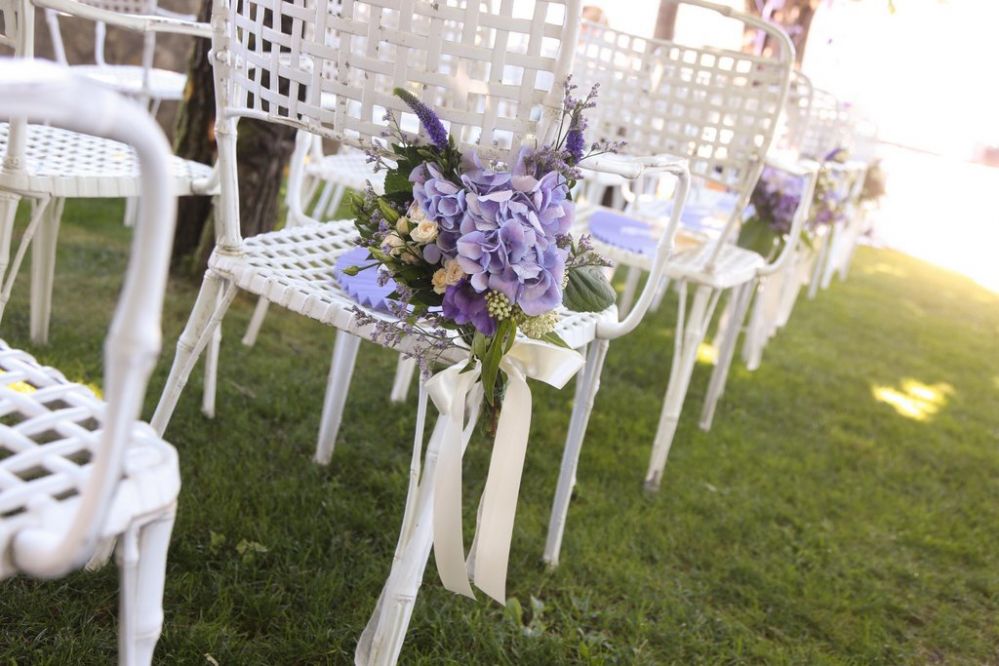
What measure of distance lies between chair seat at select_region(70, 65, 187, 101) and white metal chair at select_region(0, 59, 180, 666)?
2140 millimetres

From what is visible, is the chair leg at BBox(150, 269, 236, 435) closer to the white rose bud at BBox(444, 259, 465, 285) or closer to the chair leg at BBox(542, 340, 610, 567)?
the white rose bud at BBox(444, 259, 465, 285)

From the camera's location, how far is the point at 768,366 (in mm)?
3436

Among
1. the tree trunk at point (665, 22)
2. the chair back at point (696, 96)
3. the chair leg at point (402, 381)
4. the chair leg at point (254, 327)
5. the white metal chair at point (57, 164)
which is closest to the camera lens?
the white metal chair at point (57, 164)

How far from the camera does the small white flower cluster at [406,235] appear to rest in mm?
1072

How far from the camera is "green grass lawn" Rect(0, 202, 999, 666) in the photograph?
1.52m

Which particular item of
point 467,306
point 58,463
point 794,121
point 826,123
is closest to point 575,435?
point 467,306

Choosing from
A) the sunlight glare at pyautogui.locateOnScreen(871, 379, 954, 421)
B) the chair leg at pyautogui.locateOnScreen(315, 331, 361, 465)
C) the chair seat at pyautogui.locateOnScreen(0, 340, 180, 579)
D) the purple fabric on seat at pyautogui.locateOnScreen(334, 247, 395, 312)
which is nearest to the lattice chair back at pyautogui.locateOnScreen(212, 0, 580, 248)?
the purple fabric on seat at pyautogui.locateOnScreen(334, 247, 395, 312)

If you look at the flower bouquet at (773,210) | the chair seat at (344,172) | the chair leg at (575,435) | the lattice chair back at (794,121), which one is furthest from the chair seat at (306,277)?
the lattice chair back at (794,121)

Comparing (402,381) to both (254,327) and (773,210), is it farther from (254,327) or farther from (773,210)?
(773,210)

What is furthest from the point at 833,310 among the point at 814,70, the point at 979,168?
the point at 979,168

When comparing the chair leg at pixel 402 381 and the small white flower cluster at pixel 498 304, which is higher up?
the small white flower cluster at pixel 498 304

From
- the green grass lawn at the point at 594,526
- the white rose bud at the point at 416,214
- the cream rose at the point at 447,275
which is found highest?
the white rose bud at the point at 416,214

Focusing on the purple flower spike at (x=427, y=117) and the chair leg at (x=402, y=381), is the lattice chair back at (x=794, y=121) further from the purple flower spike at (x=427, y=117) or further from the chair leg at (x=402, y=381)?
the purple flower spike at (x=427, y=117)

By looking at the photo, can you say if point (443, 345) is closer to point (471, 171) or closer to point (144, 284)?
point (471, 171)
